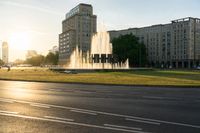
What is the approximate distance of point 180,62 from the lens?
479 feet

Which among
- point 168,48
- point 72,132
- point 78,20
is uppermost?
point 78,20

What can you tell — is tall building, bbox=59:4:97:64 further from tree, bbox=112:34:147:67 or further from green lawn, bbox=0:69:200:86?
green lawn, bbox=0:69:200:86

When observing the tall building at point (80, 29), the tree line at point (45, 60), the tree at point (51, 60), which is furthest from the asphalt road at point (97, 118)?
the tree line at point (45, 60)

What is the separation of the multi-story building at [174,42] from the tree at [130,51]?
69.5 feet

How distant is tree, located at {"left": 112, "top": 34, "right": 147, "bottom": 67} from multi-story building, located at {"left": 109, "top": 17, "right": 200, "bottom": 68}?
2119 centimetres

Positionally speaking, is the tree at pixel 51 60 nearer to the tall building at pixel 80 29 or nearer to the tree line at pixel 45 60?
the tree line at pixel 45 60

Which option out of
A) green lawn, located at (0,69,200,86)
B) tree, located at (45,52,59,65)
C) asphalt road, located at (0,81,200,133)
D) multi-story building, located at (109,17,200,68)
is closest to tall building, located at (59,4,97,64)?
tree, located at (45,52,59,65)

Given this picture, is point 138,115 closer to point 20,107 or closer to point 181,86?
point 20,107

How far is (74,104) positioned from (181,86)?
42.4ft

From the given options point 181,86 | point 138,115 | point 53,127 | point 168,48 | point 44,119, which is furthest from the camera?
point 168,48

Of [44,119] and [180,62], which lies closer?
[44,119]

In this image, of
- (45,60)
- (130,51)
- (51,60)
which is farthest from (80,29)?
(130,51)

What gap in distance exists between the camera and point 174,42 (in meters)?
150

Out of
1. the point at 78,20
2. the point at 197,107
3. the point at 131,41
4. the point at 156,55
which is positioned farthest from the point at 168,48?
the point at 197,107
